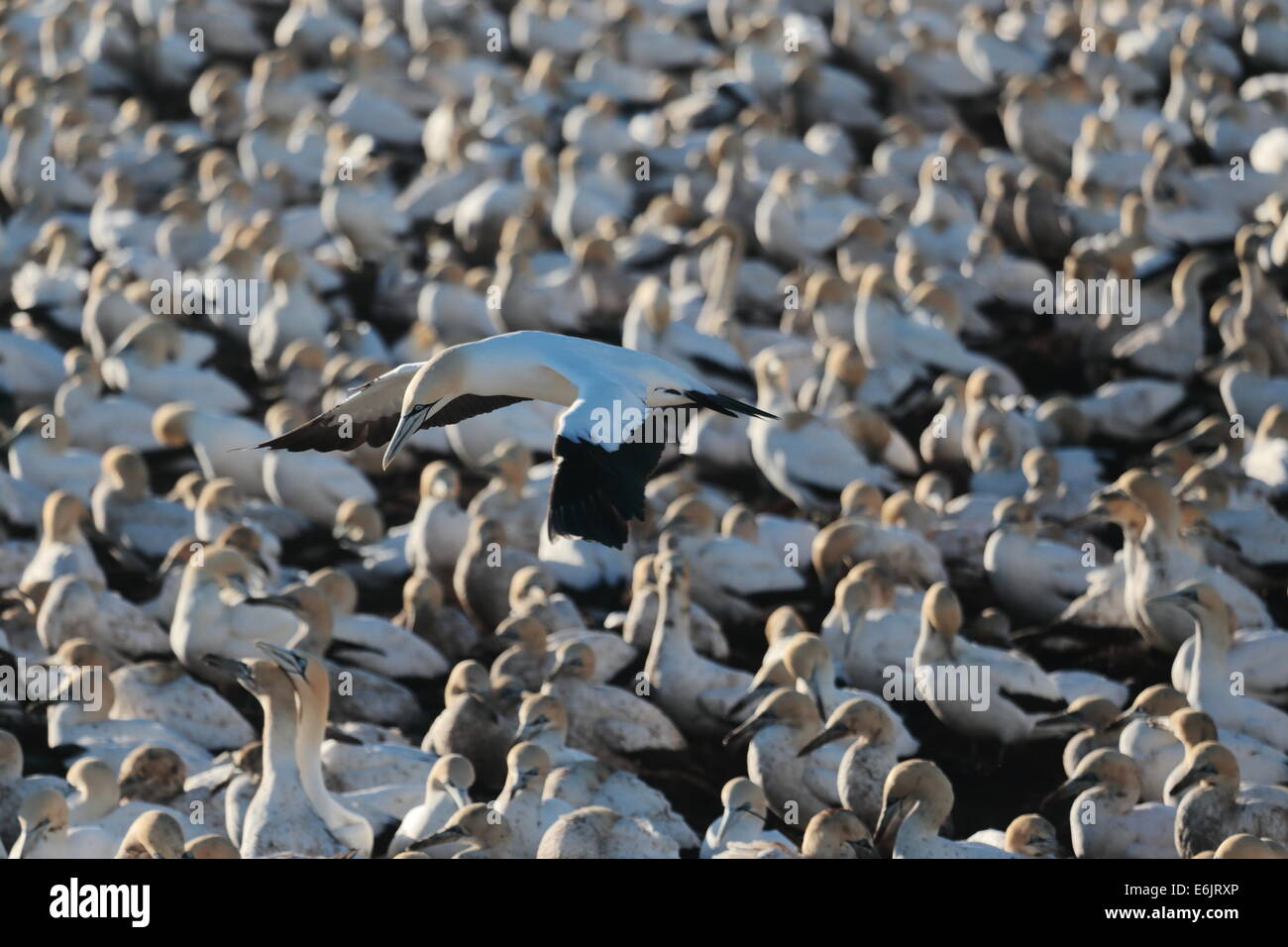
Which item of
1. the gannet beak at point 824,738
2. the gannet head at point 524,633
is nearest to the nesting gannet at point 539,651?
the gannet head at point 524,633

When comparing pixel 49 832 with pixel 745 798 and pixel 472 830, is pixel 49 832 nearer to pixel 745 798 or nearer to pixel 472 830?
pixel 472 830

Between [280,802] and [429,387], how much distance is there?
229 centimetres

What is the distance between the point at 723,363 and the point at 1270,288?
3.84 m

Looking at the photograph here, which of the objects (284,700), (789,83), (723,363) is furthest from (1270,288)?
(284,700)

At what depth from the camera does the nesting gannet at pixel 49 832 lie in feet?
30.5

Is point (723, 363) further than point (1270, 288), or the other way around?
point (1270, 288)

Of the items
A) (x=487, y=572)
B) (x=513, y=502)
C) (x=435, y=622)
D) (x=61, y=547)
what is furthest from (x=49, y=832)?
(x=513, y=502)

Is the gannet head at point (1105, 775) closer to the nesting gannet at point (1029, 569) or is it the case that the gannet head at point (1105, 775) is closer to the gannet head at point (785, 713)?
the gannet head at point (785, 713)

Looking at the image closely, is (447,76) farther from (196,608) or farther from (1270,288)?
(196,608)

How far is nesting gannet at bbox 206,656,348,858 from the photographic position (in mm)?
9531

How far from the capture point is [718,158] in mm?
19234

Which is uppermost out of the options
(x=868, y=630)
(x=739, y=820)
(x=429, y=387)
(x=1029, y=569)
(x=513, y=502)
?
(x=513, y=502)

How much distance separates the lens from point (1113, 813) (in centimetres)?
996

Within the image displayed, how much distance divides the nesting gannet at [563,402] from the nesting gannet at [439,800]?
1600mm
